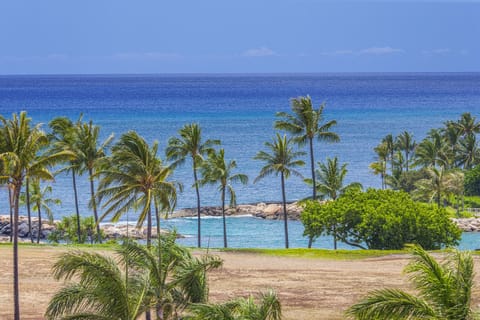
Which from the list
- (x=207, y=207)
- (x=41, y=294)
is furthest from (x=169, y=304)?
(x=207, y=207)

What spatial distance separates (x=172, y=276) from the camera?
2723 centimetres

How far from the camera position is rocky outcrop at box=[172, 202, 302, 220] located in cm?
9625

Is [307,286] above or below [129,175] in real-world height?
below

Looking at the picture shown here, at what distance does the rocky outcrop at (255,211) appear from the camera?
3789 inches

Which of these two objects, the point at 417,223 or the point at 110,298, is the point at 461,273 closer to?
the point at 110,298

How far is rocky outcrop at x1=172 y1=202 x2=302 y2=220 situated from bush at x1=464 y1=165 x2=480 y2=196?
2065cm

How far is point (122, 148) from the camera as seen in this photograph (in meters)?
41.6

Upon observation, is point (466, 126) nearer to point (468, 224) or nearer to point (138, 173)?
point (468, 224)

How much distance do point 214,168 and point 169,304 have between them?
3762 centimetres

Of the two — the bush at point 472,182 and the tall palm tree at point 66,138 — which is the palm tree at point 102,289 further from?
the bush at point 472,182

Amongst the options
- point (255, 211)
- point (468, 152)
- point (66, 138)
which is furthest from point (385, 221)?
point (468, 152)

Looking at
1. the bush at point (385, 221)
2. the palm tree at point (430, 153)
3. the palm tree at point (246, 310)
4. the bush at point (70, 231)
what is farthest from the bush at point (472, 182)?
the palm tree at point (246, 310)

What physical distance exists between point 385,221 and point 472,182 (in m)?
46.2

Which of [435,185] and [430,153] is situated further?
[430,153]
